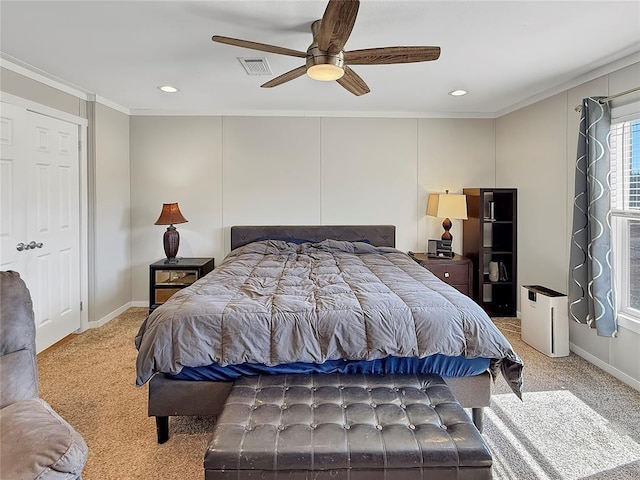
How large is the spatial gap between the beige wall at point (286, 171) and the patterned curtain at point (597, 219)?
1894 millimetres

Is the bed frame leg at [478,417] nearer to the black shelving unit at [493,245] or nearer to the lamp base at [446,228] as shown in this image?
the black shelving unit at [493,245]

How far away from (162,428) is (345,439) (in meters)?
1.17

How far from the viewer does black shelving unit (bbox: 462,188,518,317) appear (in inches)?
175

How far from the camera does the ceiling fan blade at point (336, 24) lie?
1.68 m

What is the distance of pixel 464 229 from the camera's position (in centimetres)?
490

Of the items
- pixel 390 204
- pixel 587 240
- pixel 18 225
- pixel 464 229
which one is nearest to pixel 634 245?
pixel 587 240

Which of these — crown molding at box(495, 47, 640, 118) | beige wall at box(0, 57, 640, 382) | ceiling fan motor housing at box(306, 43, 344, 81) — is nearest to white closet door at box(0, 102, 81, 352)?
beige wall at box(0, 57, 640, 382)

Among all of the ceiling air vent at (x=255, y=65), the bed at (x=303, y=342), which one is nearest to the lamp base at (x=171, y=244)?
the ceiling air vent at (x=255, y=65)

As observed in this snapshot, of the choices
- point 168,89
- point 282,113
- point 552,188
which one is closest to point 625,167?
point 552,188

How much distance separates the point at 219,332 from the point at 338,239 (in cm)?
283

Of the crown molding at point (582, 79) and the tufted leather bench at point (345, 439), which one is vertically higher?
the crown molding at point (582, 79)

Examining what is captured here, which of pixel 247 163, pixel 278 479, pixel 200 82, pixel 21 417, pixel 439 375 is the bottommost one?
pixel 278 479

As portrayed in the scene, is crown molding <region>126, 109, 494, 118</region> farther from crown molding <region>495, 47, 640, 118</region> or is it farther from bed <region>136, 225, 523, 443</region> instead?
bed <region>136, 225, 523, 443</region>

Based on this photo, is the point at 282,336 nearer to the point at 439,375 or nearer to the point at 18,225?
the point at 439,375
